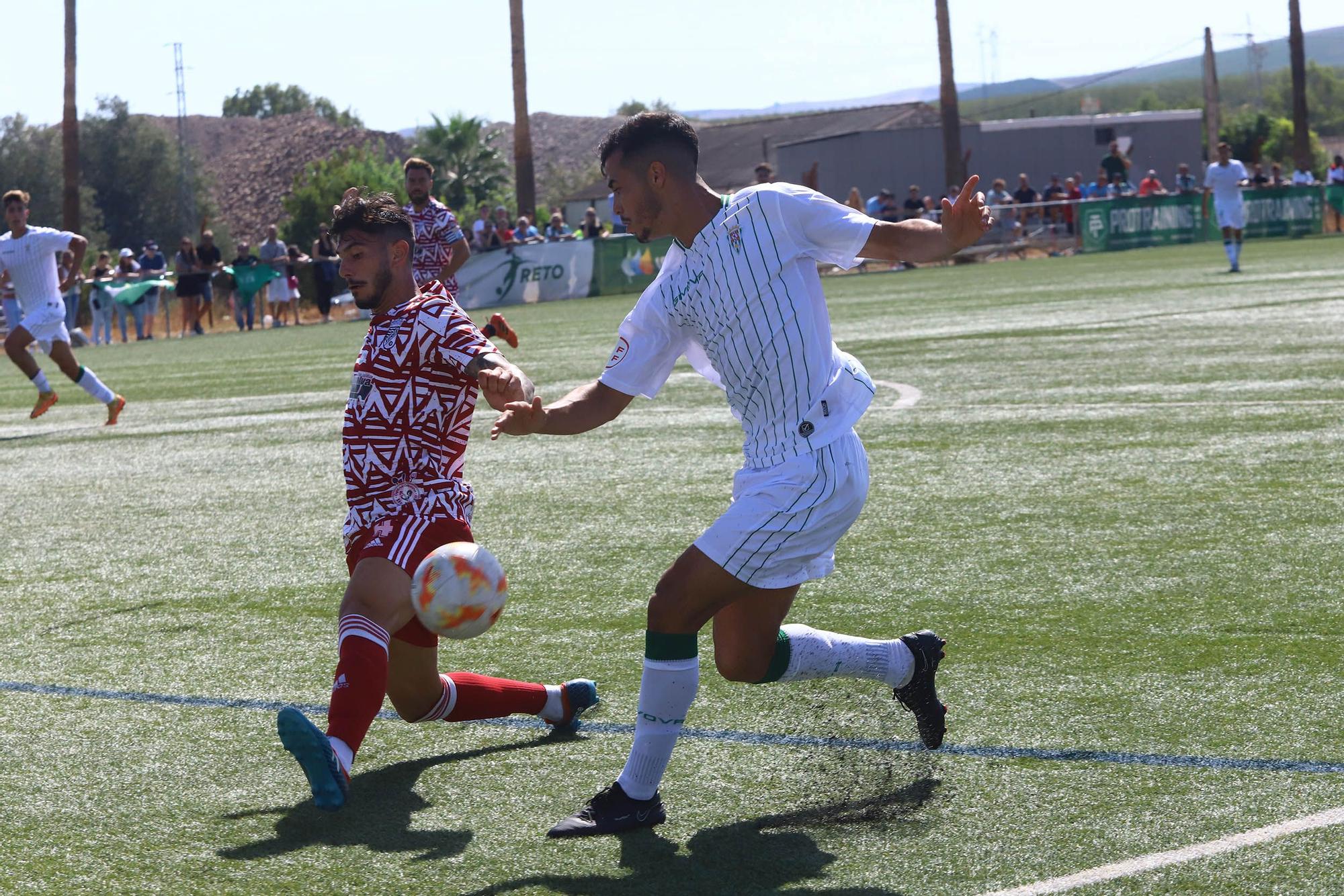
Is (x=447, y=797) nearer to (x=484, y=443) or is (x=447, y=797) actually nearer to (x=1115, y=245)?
(x=484, y=443)

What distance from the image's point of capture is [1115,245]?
134 feet

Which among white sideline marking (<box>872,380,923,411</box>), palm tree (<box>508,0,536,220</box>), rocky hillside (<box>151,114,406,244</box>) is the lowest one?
white sideline marking (<box>872,380,923,411</box>)

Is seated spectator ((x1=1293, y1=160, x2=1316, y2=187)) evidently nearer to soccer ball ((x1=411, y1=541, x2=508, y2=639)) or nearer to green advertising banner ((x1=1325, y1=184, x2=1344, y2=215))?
green advertising banner ((x1=1325, y1=184, x2=1344, y2=215))

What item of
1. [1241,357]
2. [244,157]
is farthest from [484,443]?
[244,157]

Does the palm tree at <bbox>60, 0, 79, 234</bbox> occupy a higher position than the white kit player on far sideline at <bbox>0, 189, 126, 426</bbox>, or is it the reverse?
the palm tree at <bbox>60, 0, 79, 234</bbox>

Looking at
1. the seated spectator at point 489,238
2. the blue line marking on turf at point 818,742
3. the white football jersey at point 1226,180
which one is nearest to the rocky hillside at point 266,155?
the seated spectator at point 489,238

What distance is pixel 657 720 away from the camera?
4.27m

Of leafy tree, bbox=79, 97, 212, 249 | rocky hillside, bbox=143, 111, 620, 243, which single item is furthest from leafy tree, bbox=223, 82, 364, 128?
leafy tree, bbox=79, 97, 212, 249

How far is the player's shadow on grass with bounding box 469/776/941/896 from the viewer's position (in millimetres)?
3820

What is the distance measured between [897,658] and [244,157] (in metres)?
124

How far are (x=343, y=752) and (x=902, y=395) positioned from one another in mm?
9662

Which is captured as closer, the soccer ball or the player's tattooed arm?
the player's tattooed arm

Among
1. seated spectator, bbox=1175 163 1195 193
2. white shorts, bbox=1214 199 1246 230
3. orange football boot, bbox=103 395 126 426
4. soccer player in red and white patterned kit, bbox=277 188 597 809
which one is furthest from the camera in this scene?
seated spectator, bbox=1175 163 1195 193

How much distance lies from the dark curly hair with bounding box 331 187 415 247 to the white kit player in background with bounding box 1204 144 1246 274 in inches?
947
